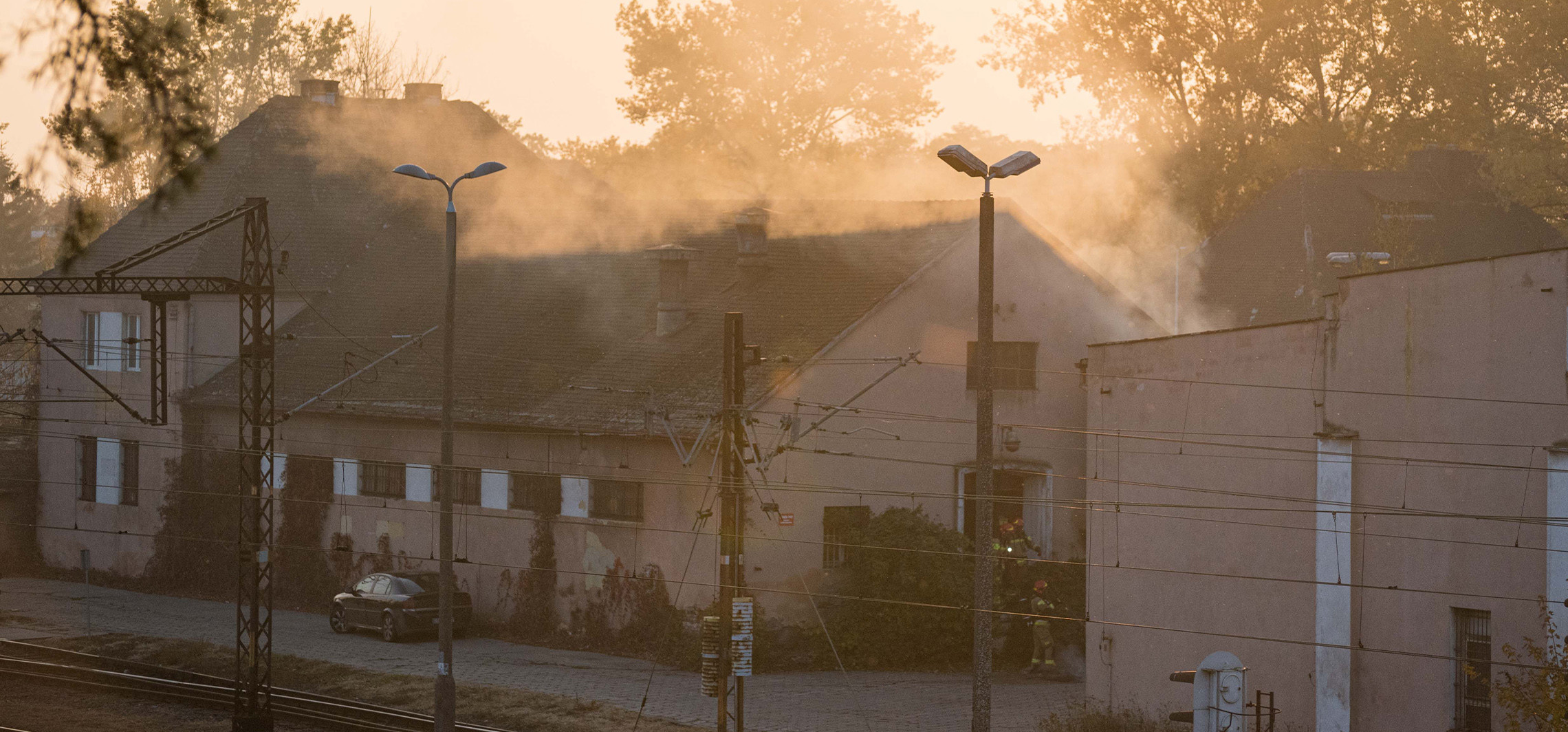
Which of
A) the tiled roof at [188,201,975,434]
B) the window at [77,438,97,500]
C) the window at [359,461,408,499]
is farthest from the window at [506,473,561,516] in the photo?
the window at [77,438,97,500]

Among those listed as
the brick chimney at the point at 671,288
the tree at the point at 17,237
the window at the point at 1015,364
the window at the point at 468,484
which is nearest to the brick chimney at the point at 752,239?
the brick chimney at the point at 671,288

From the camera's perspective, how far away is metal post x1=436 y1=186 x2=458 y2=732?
2194cm

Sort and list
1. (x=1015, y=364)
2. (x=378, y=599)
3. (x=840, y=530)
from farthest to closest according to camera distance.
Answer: (x=1015, y=364)
(x=378, y=599)
(x=840, y=530)

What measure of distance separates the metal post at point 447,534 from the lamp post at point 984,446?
834 cm

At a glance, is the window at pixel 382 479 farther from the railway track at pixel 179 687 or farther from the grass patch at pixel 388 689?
the railway track at pixel 179 687

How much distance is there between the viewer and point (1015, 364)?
32844 mm

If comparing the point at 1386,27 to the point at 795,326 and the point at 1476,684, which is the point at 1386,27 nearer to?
the point at 795,326

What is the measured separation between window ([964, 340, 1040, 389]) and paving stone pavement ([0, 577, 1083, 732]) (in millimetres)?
6791

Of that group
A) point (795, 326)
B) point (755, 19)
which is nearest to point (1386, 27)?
point (755, 19)

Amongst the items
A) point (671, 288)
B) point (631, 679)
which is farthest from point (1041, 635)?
point (671, 288)

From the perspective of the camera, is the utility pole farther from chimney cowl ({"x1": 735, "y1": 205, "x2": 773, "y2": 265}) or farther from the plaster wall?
chimney cowl ({"x1": 735, "y1": 205, "x2": 773, "y2": 265})

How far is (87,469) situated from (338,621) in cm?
1331

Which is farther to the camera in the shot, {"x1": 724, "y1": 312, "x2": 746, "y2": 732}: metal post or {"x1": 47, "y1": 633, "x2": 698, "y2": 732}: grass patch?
{"x1": 47, "y1": 633, "x2": 698, "y2": 732}: grass patch

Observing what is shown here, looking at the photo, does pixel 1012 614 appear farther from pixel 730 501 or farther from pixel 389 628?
pixel 389 628
